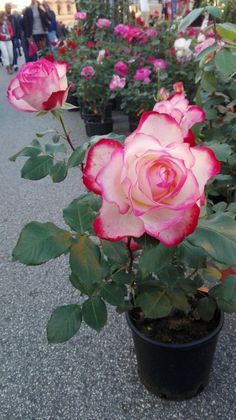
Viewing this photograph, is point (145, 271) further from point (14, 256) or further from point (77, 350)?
point (77, 350)

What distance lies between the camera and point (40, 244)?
2.52 ft

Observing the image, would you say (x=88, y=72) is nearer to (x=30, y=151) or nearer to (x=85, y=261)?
(x=30, y=151)

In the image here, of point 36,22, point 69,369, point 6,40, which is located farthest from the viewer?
point 6,40

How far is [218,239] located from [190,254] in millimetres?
145

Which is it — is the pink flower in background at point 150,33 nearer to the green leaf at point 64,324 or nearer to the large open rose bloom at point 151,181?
the green leaf at point 64,324

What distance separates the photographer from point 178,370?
127 centimetres

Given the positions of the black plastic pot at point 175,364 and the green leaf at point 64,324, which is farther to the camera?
the black plastic pot at point 175,364

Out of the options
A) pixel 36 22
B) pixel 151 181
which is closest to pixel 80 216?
pixel 151 181

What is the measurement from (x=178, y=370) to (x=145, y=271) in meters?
0.70

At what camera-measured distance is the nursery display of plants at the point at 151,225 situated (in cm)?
56

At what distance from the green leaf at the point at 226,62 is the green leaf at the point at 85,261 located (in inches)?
27.8

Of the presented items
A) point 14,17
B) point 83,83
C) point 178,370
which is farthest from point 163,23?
point 14,17

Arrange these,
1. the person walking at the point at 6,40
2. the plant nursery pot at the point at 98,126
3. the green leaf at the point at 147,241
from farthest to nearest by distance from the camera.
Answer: the person walking at the point at 6,40
the plant nursery pot at the point at 98,126
the green leaf at the point at 147,241

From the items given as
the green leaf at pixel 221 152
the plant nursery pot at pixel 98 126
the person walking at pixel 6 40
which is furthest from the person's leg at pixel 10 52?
the green leaf at pixel 221 152
